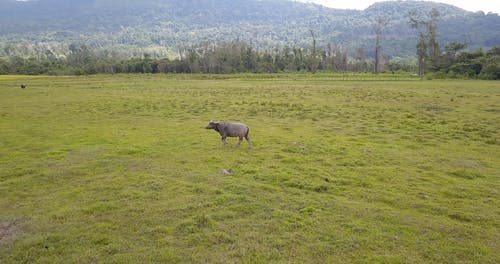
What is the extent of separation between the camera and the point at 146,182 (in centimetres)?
1045

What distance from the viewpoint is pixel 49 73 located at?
89938mm

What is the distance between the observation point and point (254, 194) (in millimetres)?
9516

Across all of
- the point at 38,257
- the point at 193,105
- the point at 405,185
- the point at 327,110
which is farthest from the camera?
the point at 193,105

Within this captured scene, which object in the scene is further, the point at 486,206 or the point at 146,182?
the point at 146,182

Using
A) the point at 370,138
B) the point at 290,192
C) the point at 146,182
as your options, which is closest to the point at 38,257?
the point at 146,182

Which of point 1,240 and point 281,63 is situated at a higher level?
point 281,63

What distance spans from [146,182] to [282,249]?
545 centimetres

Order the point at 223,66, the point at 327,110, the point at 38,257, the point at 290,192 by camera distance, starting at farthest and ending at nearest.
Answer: the point at 223,66, the point at 327,110, the point at 290,192, the point at 38,257

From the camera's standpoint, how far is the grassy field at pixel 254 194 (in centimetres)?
692

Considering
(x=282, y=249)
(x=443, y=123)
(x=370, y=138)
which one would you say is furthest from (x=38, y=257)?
(x=443, y=123)

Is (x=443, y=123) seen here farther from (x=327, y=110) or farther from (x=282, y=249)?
(x=282, y=249)

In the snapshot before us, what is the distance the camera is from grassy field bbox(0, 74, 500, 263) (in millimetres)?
6922

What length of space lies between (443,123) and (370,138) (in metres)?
7.23

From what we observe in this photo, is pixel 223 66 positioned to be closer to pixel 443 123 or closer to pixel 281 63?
pixel 281 63
